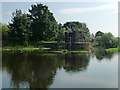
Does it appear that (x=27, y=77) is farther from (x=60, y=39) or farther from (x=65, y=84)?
(x=60, y=39)

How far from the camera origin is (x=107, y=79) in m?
12.6

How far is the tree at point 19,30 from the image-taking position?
3103 centimetres

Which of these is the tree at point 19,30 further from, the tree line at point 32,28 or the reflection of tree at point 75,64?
the reflection of tree at point 75,64

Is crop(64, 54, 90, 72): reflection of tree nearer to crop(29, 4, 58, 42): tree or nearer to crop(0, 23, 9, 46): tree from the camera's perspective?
crop(29, 4, 58, 42): tree

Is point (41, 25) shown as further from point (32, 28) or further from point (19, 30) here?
point (19, 30)

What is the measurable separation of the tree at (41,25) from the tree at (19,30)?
60.7 inches

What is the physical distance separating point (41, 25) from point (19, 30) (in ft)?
11.2

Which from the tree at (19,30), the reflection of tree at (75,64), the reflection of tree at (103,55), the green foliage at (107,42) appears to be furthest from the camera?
the green foliage at (107,42)

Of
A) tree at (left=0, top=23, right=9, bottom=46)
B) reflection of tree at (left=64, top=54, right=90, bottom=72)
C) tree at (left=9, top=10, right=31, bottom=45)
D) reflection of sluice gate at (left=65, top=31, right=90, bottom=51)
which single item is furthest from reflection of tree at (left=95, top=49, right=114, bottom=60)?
tree at (left=0, top=23, right=9, bottom=46)

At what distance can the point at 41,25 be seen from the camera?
33.2 metres

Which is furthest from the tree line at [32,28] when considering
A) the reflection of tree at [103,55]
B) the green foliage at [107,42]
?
the green foliage at [107,42]

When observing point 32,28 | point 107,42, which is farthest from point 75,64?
point 107,42

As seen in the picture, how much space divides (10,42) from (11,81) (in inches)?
823

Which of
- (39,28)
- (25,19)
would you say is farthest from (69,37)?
Answer: (25,19)
